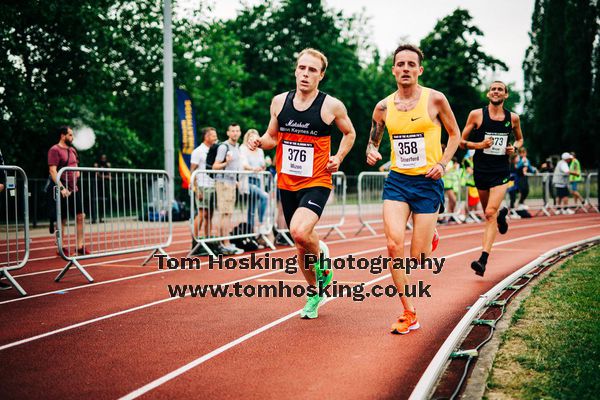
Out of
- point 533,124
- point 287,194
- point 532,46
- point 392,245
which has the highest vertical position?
point 532,46

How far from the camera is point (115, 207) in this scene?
1042cm

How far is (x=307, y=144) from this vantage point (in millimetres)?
5746

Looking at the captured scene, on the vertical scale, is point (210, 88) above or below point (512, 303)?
above

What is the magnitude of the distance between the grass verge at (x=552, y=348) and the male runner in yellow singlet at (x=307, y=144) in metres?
1.90

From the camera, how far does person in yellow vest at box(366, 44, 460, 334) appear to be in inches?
206

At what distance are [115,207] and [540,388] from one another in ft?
26.7

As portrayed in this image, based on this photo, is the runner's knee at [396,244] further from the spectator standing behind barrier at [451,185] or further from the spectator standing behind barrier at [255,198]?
the spectator standing behind barrier at [451,185]

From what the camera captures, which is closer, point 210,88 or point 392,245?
point 392,245

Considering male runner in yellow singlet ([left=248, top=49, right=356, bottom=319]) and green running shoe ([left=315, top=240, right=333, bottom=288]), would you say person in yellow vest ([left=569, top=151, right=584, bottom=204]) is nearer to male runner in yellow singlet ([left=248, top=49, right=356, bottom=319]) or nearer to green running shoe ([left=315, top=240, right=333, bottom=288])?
green running shoe ([left=315, top=240, right=333, bottom=288])

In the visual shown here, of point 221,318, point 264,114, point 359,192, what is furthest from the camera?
point 264,114

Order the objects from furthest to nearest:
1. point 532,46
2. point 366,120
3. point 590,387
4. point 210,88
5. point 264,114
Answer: point 532,46, point 366,120, point 264,114, point 210,88, point 590,387

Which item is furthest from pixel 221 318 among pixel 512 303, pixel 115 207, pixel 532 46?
pixel 532 46

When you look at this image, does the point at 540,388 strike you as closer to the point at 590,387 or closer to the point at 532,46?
the point at 590,387

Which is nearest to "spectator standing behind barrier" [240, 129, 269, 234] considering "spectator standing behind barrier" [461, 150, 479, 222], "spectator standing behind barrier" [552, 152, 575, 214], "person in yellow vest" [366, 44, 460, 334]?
"person in yellow vest" [366, 44, 460, 334]
